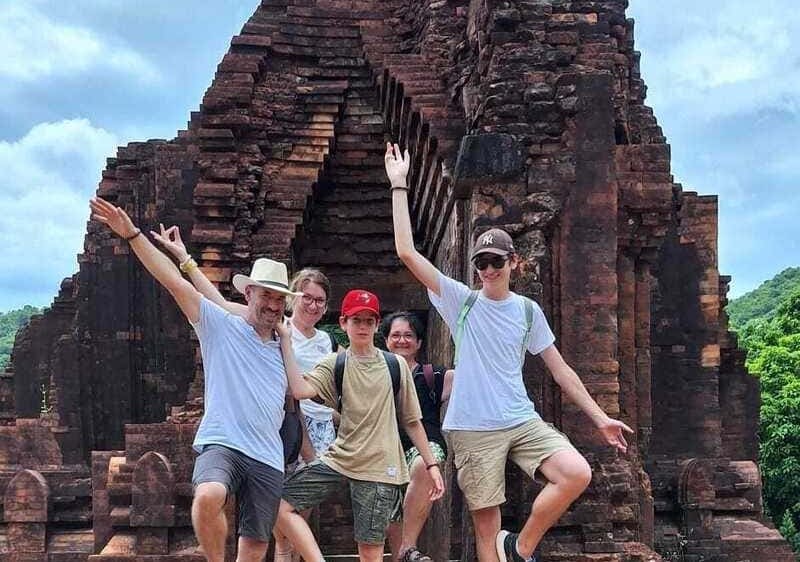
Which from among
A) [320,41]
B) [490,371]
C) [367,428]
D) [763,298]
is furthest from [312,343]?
[763,298]

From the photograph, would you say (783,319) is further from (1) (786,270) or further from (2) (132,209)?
(1) (786,270)

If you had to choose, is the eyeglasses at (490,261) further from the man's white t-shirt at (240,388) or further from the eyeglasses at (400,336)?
the man's white t-shirt at (240,388)

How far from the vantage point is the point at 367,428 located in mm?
4844

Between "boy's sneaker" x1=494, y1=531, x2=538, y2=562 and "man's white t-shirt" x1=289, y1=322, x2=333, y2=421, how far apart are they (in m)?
1.18

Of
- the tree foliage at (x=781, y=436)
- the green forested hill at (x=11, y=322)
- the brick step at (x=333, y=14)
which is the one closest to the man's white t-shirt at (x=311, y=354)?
the brick step at (x=333, y=14)

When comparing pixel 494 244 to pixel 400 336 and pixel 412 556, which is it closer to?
pixel 400 336

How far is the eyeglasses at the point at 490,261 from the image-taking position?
15.7 ft

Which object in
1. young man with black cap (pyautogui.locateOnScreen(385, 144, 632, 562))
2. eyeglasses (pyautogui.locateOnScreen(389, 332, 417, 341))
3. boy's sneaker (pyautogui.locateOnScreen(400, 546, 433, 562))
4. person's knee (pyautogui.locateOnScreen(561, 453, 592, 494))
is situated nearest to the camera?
person's knee (pyautogui.locateOnScreen(561, 453, 592, 494))

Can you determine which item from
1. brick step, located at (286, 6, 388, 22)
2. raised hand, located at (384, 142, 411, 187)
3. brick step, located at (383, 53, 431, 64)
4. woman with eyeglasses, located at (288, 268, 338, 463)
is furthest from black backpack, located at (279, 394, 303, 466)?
brick step, located at (286, 6, 388, 22)

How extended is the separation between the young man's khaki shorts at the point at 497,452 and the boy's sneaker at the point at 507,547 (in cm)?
19

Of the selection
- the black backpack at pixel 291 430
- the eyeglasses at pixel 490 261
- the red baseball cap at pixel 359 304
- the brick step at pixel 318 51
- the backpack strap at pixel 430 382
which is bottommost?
the black backpack at pixel 291 430

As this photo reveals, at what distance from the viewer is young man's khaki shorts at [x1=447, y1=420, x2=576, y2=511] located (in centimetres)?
473

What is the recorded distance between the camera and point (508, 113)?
6.90m

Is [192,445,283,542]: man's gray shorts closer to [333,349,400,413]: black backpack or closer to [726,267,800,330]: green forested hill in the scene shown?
[333,349,400,413]: black backpack
